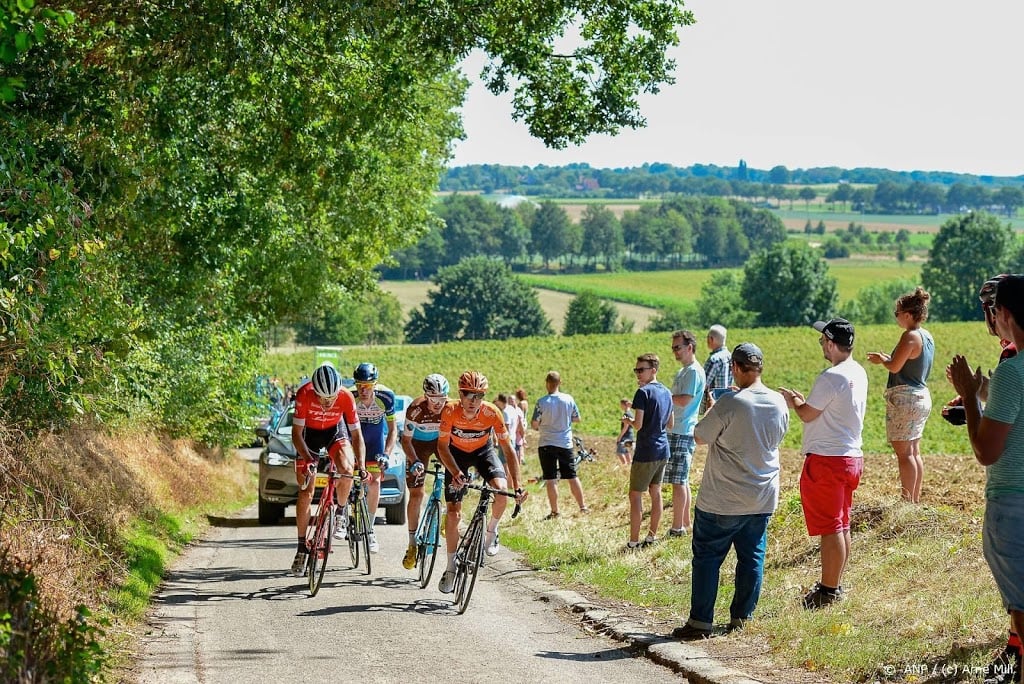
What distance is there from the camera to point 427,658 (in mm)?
9148

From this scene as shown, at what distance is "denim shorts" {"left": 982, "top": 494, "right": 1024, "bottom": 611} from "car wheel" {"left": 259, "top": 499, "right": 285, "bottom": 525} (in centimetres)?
1463

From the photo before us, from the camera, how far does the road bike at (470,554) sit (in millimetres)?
11211

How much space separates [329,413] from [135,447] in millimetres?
8213

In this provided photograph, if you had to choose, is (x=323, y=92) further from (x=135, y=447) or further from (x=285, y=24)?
(x=135, y=447)

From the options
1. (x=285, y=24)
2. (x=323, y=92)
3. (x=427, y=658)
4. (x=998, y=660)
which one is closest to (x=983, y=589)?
(x=998, y=660)

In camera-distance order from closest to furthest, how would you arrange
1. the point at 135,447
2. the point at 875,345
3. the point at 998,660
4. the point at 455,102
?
the point at 998,660, the point at 135,447, the point at 455,102, the point at 875,345

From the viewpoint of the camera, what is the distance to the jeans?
9523 millimetres

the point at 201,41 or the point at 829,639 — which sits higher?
the point at 201,41

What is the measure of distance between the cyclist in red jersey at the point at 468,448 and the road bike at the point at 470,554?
0.82ft

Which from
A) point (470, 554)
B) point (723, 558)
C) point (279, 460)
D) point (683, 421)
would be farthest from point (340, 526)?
point (279, 460)

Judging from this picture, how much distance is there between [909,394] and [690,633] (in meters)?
3.95

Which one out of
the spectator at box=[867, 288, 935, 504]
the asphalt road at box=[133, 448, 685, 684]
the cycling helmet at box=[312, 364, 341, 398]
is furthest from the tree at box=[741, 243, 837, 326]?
the cycling helmet at box=[312, 364, 341, 398]

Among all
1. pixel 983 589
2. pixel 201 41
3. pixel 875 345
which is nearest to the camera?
pixel 983 589

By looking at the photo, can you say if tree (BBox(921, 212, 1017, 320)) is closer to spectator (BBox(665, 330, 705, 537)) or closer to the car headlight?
the car headlight
